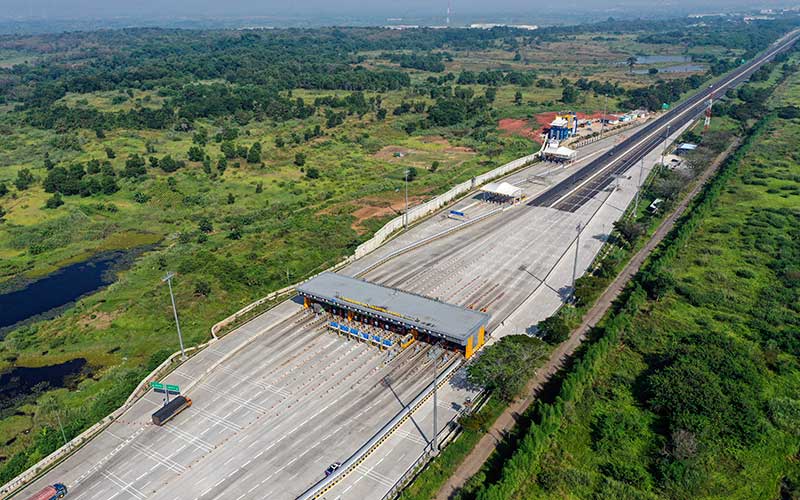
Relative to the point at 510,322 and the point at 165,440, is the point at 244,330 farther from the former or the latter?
the point at 510,322

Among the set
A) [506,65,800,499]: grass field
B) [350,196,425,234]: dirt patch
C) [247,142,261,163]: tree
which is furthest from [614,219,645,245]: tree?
[247,142,261,163]: tree

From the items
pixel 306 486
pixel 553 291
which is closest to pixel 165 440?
pixel 306 486

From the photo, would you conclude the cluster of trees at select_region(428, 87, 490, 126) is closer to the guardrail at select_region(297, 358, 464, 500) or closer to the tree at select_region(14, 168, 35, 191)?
the tree at select_region(14, 168, 35, 191)

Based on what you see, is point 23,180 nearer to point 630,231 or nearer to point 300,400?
point 300,400

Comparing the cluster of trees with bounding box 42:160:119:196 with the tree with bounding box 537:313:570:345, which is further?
the cluster of trees with bounding box 42:160:119:196

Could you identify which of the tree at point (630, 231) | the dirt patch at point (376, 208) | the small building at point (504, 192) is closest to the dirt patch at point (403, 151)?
the dirt patch at point (376, 208)

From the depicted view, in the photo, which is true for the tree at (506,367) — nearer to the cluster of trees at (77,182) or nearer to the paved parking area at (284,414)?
the paved parking area at (284,414)

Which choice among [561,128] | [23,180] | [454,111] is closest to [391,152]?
[454,111]
